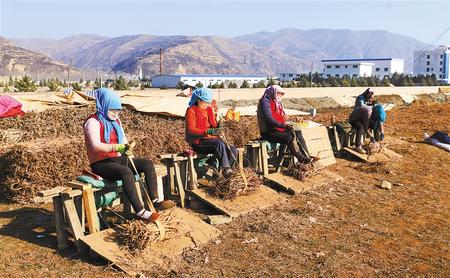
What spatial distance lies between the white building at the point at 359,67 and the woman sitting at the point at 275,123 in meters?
97.1

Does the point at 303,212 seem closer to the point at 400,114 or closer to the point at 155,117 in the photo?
the point at 155,117

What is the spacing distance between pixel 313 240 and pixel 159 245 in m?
1.68

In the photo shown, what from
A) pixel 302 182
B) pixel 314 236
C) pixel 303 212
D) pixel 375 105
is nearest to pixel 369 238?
pixel 314 236

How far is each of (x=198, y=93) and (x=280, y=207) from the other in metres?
1.85

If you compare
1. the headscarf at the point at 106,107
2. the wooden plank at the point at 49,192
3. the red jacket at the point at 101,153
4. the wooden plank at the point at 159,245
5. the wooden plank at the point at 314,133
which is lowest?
the wooden plank at the point at 159,245

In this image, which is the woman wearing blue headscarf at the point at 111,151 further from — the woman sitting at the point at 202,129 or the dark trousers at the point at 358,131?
the dark trousers at the point at 358,131

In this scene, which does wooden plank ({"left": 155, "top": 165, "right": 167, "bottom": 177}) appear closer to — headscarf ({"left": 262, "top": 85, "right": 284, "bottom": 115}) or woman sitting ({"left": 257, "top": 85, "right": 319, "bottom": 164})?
woman sitting ({"left": 257, "top": 85, "right": 319, "bottom": 164})

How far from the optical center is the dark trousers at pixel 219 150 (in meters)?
6.45

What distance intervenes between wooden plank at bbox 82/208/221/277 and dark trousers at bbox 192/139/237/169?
1.11 metres

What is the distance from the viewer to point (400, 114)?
16.7 metres

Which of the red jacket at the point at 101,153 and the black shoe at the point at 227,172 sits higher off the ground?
the red jacket at the point at 101,153

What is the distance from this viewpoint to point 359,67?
107m

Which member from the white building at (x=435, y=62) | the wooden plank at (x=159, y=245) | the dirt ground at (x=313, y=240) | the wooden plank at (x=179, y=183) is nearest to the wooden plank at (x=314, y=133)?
the dirt ground at (x=313, y=240)

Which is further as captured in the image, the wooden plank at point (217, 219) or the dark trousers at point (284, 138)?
the dark trousers at point (284, 138)
